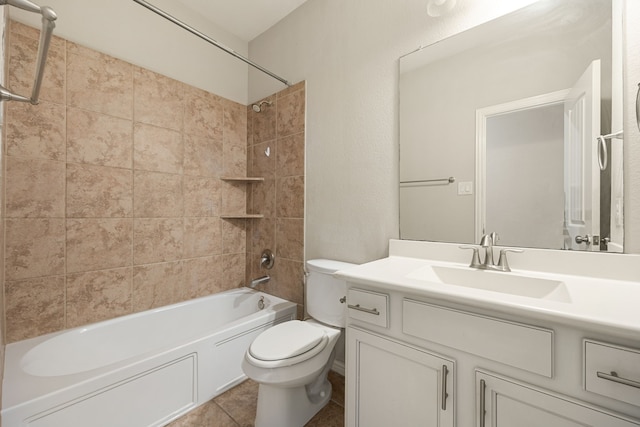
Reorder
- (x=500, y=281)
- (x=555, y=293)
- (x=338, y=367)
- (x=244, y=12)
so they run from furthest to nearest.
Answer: (x=244, y=12)
(x=338, y=367)
(x=500, y=281)
(x=555, y=293)

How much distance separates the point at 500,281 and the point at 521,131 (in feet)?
2.06

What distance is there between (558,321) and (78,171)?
2.22m

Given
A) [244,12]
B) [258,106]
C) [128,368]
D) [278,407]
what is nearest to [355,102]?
[258,106]

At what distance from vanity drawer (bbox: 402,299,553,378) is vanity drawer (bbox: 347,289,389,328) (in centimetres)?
7

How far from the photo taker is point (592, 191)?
0.97m

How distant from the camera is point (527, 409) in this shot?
67 cm

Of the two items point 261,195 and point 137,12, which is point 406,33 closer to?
point 261,195

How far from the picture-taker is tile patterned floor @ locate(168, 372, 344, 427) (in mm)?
1347

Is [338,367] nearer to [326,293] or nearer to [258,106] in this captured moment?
[326,293]

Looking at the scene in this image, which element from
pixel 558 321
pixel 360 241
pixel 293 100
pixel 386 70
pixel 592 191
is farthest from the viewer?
pixel 293 100

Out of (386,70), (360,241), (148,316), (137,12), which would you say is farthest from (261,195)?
(137,12)

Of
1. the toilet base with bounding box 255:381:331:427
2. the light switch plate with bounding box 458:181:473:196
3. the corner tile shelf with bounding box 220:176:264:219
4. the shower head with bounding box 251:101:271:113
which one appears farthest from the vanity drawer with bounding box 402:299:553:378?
the shower head with bounding box 251:101:271:113

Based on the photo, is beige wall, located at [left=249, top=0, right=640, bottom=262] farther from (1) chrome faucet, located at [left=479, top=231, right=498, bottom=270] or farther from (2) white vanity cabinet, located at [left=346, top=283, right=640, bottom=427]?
(2) white vanity cabinet, located at [left=346, top=283, right=640, bottom=427]

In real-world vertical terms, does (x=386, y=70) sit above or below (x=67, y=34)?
below
